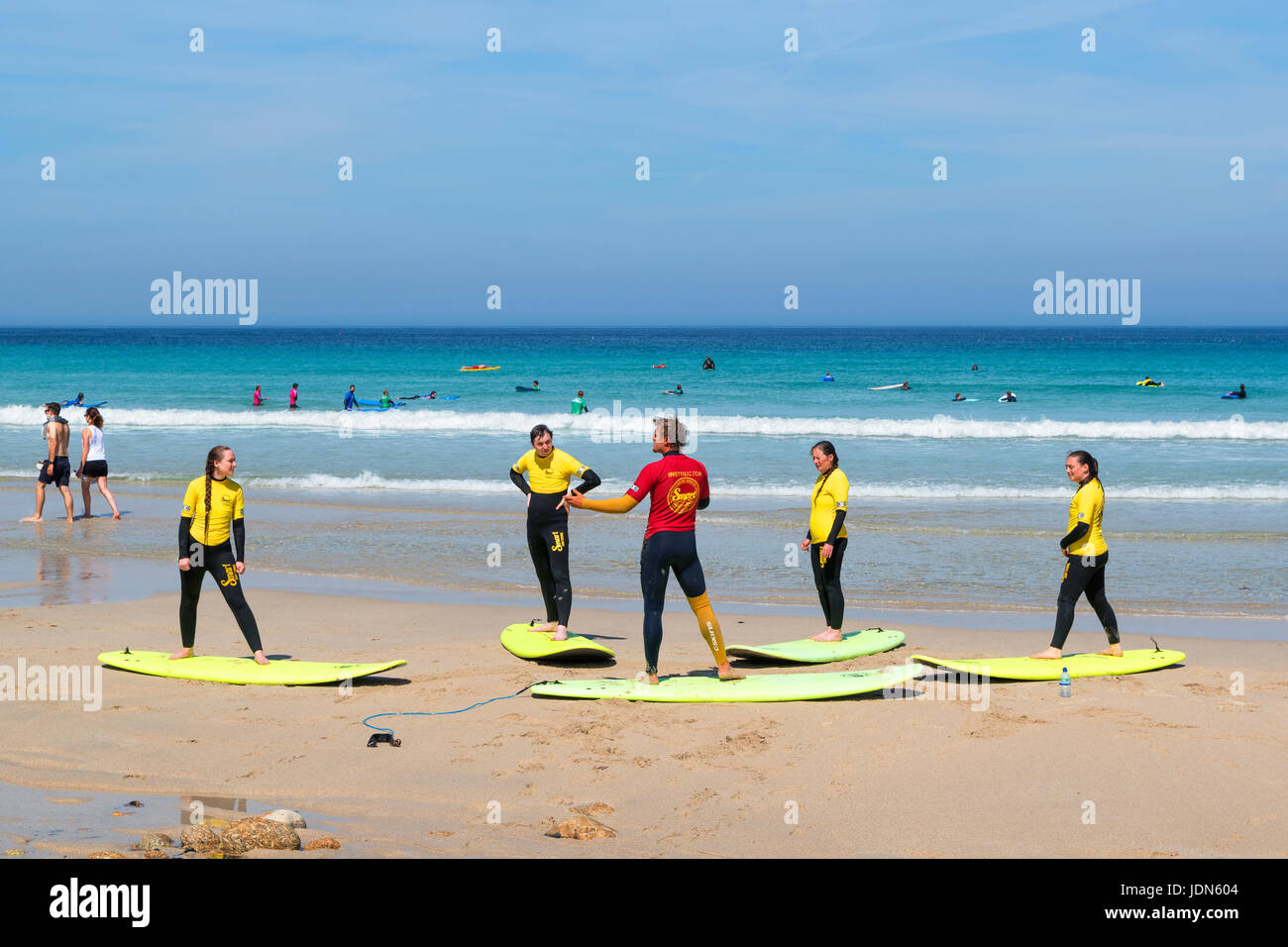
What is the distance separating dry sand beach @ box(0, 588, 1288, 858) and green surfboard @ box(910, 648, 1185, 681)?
146 mm

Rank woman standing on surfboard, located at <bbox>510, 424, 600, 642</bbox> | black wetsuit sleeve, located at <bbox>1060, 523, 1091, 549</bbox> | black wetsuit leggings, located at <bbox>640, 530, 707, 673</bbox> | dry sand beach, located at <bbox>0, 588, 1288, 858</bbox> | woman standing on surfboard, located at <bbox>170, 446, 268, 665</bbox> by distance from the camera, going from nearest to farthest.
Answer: dry sand beach, located at <bbox>0, 588, 1288, 858</bbox> → black wetsuit leggings, located at <bbox>640, 530, 707, 673</bbox> → woman standing on surfboard, located at <bbox>170, 446, 268, 665</bbox> → black wetsuit sleeve, located at <bbox>1060, 523, 1091, 549</bbox> → woman standing on surfboard, located at <bbox>510, 424, 600, 642</bbox>

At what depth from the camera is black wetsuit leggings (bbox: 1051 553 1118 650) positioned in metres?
8.70

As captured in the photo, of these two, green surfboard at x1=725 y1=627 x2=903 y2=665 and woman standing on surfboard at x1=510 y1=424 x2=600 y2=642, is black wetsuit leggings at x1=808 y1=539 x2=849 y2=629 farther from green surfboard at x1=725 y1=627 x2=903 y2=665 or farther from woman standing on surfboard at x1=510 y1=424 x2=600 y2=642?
woman standing on surfboard at x1=510 y1=424 x2=600 y2=642

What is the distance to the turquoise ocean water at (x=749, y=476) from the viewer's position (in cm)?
1367

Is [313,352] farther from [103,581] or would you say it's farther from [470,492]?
[103,581]

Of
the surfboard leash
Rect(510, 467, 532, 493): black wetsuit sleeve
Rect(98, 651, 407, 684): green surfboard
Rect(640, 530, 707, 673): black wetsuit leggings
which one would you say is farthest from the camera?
Rect(510, 467, 532, 493): black wetsuit sleeve

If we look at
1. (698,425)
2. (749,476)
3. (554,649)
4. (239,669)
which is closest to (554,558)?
(554,649)

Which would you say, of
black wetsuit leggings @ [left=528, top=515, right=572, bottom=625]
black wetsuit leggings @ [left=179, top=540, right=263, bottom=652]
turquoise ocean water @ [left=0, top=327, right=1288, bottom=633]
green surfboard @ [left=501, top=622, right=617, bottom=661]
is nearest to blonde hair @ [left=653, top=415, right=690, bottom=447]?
black wetsuit leggings @ [left=528, top=515, right=572, bottom=625]

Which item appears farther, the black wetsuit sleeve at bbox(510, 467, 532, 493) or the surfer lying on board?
the black wetsuit sleeve at bbox(510, 467, 532, 493)

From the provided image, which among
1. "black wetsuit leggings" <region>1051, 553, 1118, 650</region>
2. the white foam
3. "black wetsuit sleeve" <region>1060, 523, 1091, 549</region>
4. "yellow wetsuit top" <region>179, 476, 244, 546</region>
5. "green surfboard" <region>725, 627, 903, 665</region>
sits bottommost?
"green surfboard" <region>725, 627, 903, 665</region>

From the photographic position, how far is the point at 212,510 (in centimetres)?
854

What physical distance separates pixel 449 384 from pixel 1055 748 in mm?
52469

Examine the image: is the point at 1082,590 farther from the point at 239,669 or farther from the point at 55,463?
the point at 55,463

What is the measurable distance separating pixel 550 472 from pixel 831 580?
2730 millimetres
